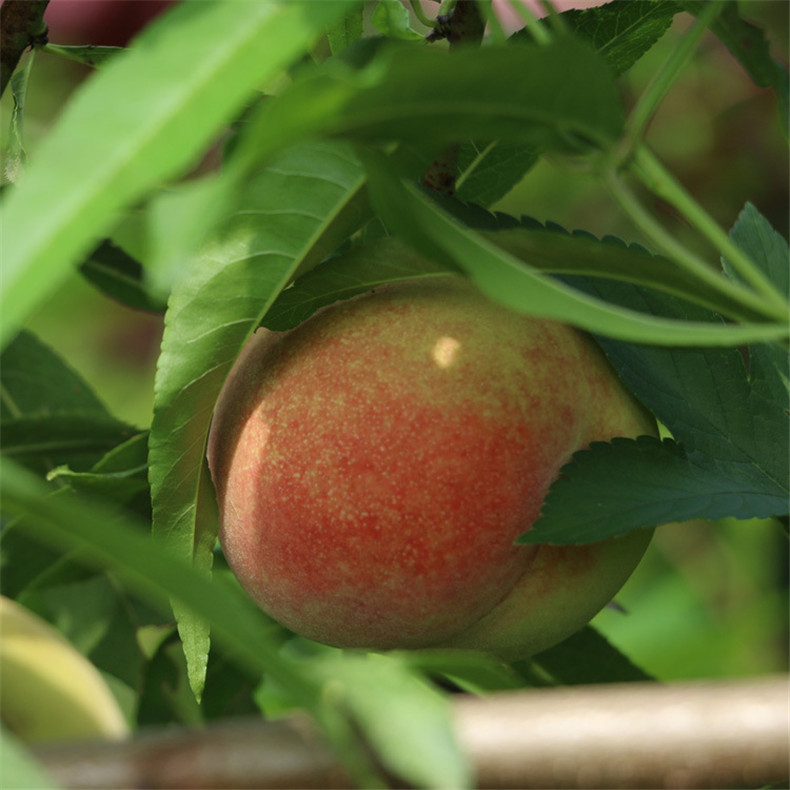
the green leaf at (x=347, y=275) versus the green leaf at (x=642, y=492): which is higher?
the green leaf at (x=347, y=275)

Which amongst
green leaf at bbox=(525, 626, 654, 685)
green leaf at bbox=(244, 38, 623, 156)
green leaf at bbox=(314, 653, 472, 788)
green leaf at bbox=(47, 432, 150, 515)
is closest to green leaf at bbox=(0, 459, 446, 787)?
green leaf at bbox=(314, 653, 472, 788)

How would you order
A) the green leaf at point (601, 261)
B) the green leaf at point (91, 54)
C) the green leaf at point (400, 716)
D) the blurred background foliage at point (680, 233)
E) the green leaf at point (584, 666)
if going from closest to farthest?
the green leaf at point (400, 716) < the green leaf at point (601, 261) < the green leaf at point (91, 54) < the green leaf at point (584, 666) < the blurred background foliage at point (680, 233)

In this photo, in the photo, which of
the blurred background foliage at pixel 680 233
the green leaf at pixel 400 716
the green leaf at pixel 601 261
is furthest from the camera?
the blurred background foliage at pixel 680 233

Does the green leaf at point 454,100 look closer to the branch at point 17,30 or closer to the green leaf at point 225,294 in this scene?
the green leaf at point 225,294

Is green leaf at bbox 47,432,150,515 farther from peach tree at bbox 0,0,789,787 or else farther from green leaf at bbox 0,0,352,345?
green leaf at bbox 0,0,352,345

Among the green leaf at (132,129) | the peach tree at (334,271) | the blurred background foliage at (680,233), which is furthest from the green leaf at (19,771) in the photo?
the blurred background foliage at (680,233)

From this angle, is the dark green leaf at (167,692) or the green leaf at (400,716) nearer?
the green leaf at (400,716)

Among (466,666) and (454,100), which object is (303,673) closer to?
(466,666)
